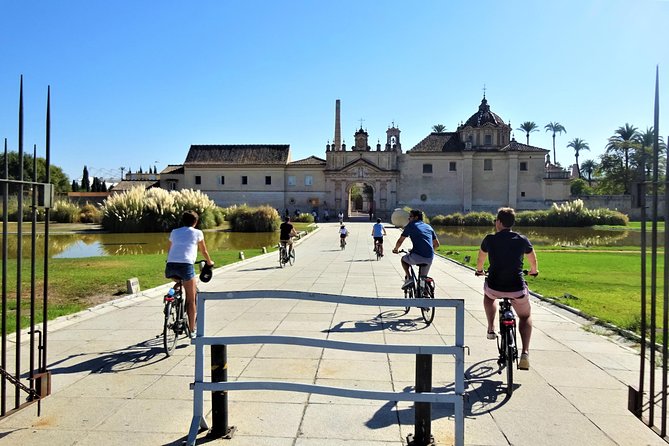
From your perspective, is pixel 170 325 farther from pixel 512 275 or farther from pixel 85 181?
pixel 85 181

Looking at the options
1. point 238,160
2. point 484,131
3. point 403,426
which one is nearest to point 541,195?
point 484,131

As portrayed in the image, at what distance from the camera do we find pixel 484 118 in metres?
64.7

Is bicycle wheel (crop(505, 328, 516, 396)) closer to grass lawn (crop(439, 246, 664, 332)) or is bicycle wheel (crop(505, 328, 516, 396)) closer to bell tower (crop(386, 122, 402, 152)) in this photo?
grass lawn (crop(439, 246, 664, 332))

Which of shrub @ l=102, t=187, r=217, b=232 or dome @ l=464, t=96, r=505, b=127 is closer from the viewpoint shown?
shrub @ l=102, t=187, r=217, b=232

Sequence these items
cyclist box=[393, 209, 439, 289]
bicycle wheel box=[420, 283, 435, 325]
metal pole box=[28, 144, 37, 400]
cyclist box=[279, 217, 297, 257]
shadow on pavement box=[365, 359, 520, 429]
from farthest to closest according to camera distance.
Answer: cyclist box=[279, 217, 297, 257] < cyclist box=[393, 209, 439, 289] < bicycle wheel box=[420, 283, 435, 325] < shadow on pavement box=[365, 359, 520, 429] < metal pole box=[28, 144, 37, 400]

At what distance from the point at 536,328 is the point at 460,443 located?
4725 millimetres

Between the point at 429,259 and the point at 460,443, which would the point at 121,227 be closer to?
the point at 429,259

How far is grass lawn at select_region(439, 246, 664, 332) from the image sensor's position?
8938 millimetres

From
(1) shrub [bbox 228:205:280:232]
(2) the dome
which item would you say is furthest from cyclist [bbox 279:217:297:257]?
(2) the dome

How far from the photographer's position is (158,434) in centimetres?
405

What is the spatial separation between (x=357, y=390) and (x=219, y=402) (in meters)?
1.14

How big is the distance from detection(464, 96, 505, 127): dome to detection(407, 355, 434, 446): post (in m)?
63.9

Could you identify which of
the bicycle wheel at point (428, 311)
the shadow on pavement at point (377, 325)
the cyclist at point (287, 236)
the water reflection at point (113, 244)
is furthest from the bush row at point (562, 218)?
the shadow on pavement at point (377, 325)

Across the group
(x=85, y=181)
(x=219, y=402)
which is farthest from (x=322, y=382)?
(x=85, y=181)
